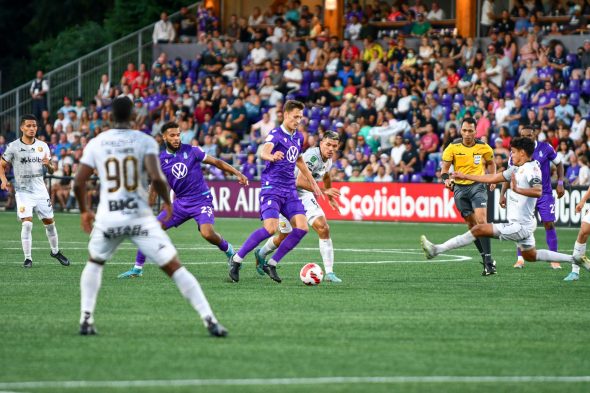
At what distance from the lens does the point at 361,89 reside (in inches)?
1444

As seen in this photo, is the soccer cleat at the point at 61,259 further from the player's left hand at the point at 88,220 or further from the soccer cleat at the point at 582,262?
the player's left hand at the point at 88,220

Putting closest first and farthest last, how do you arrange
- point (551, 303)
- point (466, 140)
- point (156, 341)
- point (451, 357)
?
1. point (451, 357)
2. point (156, 341)
3. point (551, 303)
4. point (466, 140)

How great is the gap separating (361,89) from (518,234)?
833 inches

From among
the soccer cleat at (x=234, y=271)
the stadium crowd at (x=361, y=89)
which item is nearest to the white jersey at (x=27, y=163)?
the soccer cleat at (x=234, y=271)

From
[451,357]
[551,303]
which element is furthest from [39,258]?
[451,357]

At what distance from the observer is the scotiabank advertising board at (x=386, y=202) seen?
108 feet

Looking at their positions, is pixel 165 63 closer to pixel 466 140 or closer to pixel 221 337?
pixel 466 140

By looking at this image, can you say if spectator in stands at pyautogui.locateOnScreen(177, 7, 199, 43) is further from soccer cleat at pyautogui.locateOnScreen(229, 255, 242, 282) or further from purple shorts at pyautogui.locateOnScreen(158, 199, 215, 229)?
soccer cleat at pyautogui.locateOnScreen(229, 255, 242, 282)

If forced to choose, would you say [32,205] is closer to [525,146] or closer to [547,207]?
[525,146]

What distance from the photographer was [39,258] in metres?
20.5

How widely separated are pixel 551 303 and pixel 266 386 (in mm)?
6365

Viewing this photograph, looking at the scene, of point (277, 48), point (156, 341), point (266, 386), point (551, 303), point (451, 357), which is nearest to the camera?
point (266, 386)

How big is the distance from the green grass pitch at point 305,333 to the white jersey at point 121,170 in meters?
1.10

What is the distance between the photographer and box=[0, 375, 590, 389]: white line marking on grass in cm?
830
